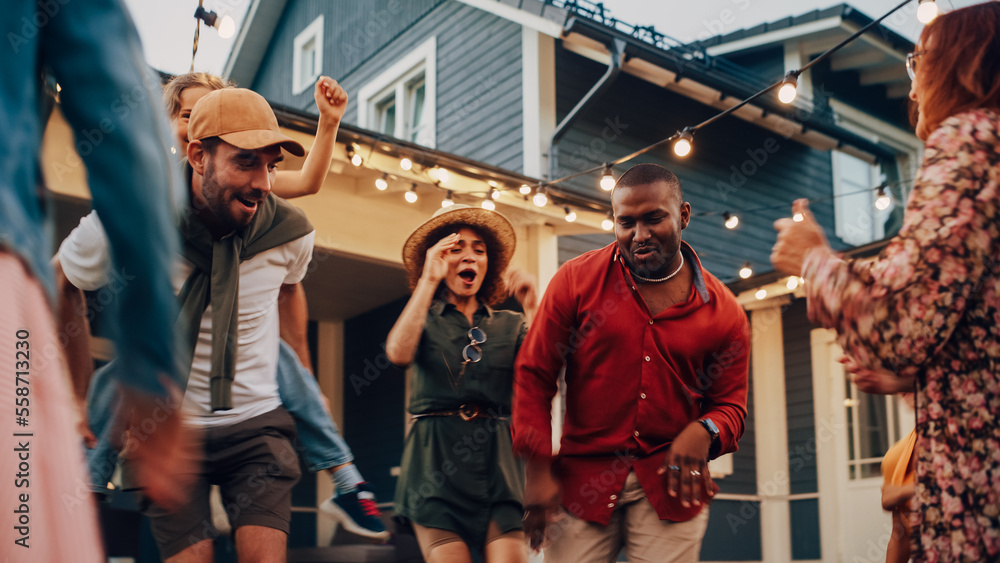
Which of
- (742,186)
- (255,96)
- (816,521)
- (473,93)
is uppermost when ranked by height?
(473,93)

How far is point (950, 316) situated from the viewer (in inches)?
64.6

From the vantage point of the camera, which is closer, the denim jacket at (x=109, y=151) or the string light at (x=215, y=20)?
the denim jacket at (x=109, y=151)

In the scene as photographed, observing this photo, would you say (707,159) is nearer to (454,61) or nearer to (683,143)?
(454,61)

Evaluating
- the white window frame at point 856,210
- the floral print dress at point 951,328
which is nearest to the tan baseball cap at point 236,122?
the floral print dress at point 951,328

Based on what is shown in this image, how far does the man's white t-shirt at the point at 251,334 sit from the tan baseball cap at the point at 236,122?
345 millimetres

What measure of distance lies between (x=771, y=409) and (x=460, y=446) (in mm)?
8386

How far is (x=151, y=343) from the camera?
1.00 m

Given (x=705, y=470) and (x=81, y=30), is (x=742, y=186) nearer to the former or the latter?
(x=705, y=470)

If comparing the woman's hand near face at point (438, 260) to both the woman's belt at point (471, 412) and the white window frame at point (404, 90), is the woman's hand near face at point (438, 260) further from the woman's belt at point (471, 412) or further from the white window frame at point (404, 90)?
the white window frame at point (404, 90)

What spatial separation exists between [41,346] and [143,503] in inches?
Result: 52.7

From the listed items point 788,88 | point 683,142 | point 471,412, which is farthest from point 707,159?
point 471,412

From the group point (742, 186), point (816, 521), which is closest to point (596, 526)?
point (816, 521)

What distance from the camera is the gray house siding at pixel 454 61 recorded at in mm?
10148

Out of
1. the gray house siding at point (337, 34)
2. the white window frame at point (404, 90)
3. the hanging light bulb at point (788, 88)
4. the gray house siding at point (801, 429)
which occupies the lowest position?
the gray house siding at point (801, 429)
